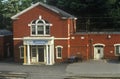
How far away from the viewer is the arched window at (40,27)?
2527 inches

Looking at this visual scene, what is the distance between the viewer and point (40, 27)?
64188mm

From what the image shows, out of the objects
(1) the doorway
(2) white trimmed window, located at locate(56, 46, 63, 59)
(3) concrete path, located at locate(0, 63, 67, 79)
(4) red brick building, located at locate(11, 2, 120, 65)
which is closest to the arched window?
(4) red brick building, located at locate(11, 2, 120, 65)

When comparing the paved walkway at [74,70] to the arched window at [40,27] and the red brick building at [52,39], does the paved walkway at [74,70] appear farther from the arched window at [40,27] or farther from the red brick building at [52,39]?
the arched window at [40,27]

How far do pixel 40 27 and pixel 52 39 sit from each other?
2532mm

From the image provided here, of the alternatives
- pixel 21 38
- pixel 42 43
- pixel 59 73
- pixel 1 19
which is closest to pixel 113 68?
pixel 59 73

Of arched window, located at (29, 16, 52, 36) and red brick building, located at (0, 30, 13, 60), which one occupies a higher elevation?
arched window, located at (29, 16, 52, 36)

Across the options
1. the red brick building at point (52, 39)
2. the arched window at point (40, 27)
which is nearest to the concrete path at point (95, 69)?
the red brick building at point (52, 39)

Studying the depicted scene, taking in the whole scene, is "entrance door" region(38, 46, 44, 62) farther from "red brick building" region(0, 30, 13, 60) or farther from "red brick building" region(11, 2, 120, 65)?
"red brick building" region(0, 30, 13, 60)

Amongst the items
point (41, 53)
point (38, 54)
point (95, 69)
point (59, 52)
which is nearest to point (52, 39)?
point (59, 52)

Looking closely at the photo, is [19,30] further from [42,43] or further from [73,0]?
[73,0]

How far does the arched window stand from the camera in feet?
211

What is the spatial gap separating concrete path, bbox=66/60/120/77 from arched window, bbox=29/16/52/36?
22.6ft

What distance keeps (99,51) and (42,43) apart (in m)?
8.38

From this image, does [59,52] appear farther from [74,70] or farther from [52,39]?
[74,70]
